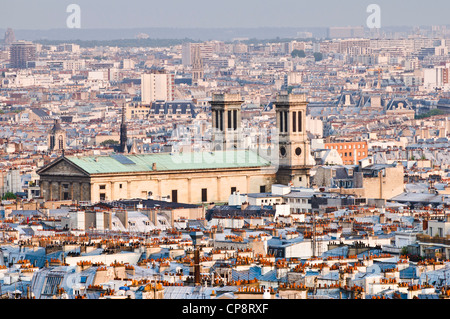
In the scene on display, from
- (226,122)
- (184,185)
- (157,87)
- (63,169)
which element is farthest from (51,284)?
(157,87)

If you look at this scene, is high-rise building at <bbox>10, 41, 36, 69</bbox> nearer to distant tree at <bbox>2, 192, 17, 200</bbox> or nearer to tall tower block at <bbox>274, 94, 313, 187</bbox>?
distant tree at <bbox>2, 192, 17, 200</bbox>

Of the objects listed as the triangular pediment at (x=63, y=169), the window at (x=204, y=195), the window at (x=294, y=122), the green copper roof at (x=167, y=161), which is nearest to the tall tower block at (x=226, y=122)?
the green copper roof at (x=167, y=161)

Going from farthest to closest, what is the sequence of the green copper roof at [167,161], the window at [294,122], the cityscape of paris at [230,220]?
1. the window at [294,122]
2. the green copper roof at [167,161]
3. the cityscape of paris at [230,220]

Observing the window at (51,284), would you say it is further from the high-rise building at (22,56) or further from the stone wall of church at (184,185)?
the high-rise building at (22,56)

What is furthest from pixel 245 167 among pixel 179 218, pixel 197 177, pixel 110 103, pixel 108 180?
pixel 110 103

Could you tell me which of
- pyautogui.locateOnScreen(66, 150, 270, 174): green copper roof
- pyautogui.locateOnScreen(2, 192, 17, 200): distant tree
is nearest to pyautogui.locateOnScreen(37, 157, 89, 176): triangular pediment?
pyautogui.locateOnScreen(66, 150, 270, 174): green copper roof

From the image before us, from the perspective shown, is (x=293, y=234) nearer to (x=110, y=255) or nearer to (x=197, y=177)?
(x=110, y=255)
